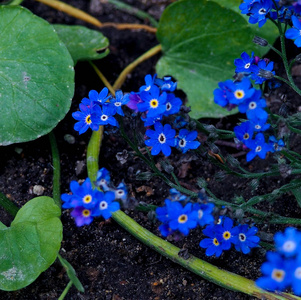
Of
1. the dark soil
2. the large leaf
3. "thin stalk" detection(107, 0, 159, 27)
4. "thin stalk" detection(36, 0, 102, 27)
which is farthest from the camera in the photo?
"thin stalk" detection(107, 0, 159, 27)

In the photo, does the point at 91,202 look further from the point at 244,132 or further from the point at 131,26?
the point at 131,26

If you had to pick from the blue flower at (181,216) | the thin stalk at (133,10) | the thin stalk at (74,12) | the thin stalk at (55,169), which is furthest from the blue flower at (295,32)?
the thin stalk at (74,12)

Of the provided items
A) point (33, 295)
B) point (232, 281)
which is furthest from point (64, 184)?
point (232, 281)

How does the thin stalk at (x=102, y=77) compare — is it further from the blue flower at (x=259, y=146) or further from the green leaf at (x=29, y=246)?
the blue flower at (x=259, y=146)

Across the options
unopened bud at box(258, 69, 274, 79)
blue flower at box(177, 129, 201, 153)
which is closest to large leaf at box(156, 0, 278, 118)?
unopened bud at box(258, 69, 274, 79)

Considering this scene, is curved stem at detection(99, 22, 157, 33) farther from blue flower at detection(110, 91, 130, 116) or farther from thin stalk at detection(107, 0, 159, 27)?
blue flower at detection(110, 91, 130, 116)

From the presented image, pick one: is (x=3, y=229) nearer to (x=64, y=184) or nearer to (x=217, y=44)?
(x=64, y=184)
